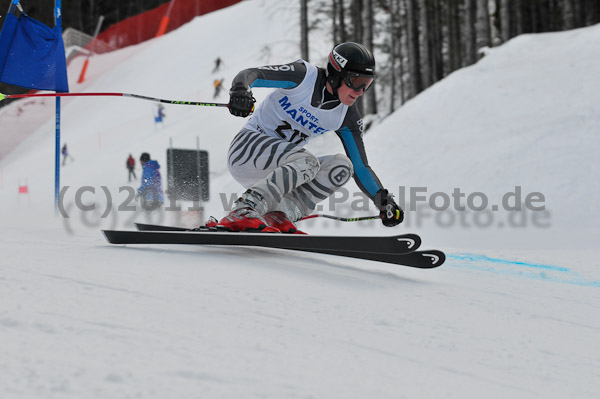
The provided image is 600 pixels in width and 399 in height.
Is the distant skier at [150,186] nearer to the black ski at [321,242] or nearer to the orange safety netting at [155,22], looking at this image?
the black ski at [321,242]

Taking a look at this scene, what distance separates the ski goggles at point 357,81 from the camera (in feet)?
11.4

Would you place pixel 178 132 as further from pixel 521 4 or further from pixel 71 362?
pixel 71 362

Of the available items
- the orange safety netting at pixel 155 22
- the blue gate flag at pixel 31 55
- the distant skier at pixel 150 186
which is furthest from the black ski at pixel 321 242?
the orange safety netting at pixel 155 22

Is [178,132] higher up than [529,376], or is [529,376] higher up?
[178,132]

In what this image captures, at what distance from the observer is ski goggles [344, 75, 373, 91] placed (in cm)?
347

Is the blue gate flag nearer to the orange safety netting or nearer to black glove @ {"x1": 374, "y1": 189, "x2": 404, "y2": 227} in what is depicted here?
black glove @ {"x1": 374, "y1": 189, "x2": 404, "y2": 227}

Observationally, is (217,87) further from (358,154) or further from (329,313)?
(329,313)

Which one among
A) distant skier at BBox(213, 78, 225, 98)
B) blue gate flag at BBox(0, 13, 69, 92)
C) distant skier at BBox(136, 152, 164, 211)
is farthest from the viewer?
distant skier at BBox(213, 78, 225, 98)

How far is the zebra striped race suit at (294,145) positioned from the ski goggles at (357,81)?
0.59 feet

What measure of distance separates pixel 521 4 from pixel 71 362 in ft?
75.7

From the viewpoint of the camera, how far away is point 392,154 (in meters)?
9.59

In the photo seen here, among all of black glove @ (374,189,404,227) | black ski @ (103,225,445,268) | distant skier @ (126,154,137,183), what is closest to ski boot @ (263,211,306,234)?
black ski @ (103,225,445,268)

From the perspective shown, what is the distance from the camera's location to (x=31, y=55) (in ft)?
18.9

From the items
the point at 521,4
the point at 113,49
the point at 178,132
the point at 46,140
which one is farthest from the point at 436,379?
the point at 113,49
